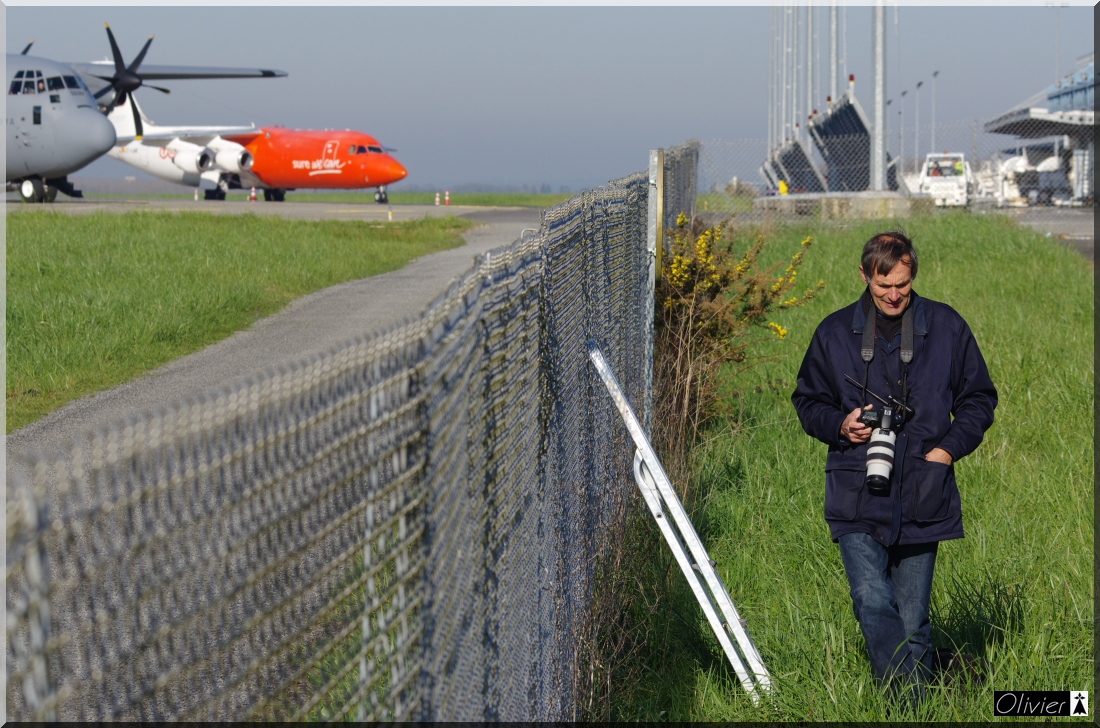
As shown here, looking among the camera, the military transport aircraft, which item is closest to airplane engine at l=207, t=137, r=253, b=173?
the military transport aircraft

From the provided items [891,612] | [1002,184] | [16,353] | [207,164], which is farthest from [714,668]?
[1002,184]

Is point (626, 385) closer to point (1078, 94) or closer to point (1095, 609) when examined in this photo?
point (1095, 609)

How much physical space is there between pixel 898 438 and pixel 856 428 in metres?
0.19

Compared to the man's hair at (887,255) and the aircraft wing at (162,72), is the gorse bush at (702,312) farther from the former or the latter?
the aircraft wing at (162,72)

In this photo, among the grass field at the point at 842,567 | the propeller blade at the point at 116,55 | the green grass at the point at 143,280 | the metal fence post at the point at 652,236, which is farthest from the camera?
the propeller blade at the point at 116,55

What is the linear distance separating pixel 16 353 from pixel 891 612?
337 inches

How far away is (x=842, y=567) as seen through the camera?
520cm

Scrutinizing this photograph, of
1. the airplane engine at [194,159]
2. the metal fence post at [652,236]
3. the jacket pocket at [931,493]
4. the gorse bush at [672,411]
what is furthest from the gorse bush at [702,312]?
the airplane engine at [194,159]

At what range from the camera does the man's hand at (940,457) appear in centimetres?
358

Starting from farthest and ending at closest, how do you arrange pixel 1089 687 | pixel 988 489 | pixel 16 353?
pixel 16 353 < pixel 988 489 < pixel 1089 687

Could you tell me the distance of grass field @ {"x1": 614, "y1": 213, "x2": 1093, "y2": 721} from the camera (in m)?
4.05

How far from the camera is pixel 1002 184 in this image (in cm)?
5750

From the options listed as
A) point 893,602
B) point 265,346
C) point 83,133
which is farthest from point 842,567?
point 83,133

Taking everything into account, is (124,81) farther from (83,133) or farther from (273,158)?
(83,133)
